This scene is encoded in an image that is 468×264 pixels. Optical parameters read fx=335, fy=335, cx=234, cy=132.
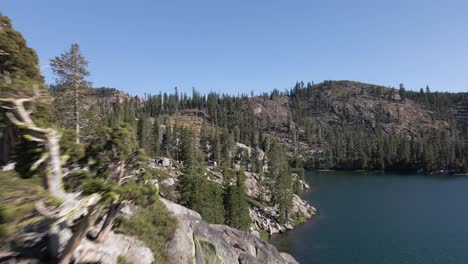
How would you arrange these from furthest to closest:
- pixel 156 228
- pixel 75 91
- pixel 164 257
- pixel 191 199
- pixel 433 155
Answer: pixel 433 155 < pixel 191 199 < pixel 75 91 < pixel 156 228 < pixel 164 257

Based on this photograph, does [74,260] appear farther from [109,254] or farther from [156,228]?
[156,228]

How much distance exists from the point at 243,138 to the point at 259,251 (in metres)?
171

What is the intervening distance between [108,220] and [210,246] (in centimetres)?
962

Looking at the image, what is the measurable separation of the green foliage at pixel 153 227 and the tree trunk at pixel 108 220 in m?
1.95

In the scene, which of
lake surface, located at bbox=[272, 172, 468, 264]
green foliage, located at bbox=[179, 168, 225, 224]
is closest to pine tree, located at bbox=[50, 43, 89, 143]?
green foliage, located at bbox=[179, 168, 225, 224]

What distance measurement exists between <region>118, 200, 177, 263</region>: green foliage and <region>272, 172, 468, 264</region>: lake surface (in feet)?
126

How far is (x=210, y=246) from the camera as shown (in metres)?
22.9

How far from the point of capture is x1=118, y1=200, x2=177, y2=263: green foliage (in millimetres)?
18578

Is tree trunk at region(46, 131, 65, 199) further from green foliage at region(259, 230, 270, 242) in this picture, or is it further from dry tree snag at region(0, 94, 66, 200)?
green foliage at region(259, 230, 270, 242)

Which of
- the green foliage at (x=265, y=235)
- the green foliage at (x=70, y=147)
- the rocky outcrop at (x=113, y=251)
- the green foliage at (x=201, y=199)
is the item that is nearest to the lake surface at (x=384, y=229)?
the green foliage at (x=265, y=235)

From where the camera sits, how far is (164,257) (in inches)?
736

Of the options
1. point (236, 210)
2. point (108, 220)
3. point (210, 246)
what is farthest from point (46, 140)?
point (236, 210)

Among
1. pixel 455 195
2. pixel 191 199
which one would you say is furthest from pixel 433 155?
pixel 191 199

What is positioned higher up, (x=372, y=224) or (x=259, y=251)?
(x=259, y=251)
